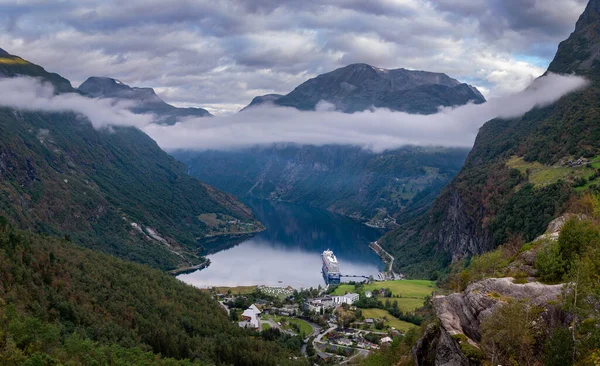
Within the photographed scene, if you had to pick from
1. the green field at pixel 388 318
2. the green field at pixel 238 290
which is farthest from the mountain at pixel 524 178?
the green field at pixel 238 290

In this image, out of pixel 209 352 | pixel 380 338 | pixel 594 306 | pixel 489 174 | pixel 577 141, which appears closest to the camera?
pixel 594 306

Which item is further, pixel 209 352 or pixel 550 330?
pixel 209 352

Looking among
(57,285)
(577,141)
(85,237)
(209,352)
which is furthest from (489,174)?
(85,237)

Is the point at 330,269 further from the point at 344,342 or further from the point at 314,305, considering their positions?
the point at 344,342

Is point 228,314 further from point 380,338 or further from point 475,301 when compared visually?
point 475,301

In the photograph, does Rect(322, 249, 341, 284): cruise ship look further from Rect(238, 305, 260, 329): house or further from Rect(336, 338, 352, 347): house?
Rect(336, 338, 352, 347): house

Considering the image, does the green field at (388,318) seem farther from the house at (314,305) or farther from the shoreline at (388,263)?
the shoreline at (388,263)

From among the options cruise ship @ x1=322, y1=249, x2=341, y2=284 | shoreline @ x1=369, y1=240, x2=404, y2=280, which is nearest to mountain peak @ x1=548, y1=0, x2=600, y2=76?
shoreline @ x1=369, y1=240, x2=404, y2=280
